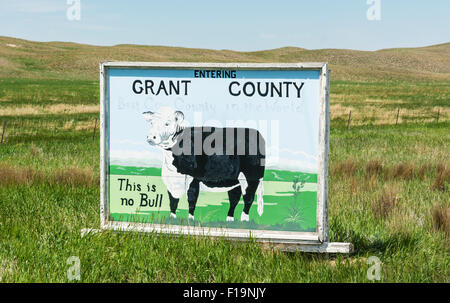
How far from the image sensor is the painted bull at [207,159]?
15.6ft

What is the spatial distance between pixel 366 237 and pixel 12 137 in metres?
17.0

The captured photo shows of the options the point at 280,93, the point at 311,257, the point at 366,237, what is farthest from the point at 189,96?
the point at 366,237

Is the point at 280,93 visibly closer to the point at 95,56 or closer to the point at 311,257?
the point at 311,257

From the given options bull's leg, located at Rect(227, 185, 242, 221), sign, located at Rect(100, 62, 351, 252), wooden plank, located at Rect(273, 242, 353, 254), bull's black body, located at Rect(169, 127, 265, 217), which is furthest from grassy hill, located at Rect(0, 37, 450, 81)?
wooden plank, located at Rect(273, 242, 353, 254)

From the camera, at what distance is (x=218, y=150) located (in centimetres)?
486

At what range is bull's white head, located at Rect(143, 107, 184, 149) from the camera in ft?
16.1

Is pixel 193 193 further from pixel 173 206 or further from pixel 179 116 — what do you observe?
pixel 179 116

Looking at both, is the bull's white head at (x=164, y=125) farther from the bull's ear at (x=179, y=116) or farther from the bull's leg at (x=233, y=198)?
the bull's leg at (x=233, y=198)

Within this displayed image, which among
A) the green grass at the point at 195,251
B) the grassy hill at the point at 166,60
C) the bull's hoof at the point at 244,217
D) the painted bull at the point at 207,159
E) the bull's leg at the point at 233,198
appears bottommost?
the green grass at the point at 195,251

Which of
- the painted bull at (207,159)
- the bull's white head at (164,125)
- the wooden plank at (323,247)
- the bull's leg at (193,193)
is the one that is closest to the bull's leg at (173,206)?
the painted bull at (207,159)

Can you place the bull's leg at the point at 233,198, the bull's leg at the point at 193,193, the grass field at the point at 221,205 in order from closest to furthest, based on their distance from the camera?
the grass field at the point at 221,205, the bull's leg at the point at 233,198, the bull's leg at the point at 193,193

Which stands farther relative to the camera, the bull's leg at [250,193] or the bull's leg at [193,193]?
the bull's leg at [193,193]

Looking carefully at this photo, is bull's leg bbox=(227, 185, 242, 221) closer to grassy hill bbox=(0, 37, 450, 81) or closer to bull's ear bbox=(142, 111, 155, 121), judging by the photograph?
bull's ear bbox=(142, 111, 155, 121)
